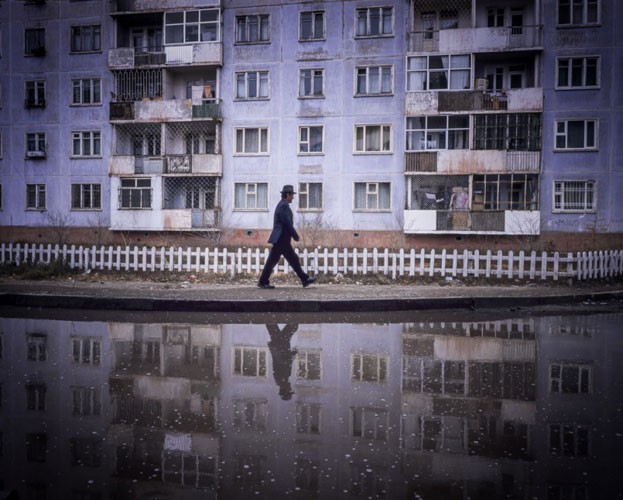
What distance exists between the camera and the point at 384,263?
19.5 meters

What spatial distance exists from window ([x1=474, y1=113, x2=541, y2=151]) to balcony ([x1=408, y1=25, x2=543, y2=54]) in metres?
3.34

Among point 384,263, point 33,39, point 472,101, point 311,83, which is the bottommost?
point 384,263

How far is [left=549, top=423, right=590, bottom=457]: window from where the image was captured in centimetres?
421

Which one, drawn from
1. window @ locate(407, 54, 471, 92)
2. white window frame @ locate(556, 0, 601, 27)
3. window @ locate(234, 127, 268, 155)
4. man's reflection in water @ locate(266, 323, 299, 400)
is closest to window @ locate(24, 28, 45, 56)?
window @ locate(234, 127, 268, 155)

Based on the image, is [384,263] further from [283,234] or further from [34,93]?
[34,93]

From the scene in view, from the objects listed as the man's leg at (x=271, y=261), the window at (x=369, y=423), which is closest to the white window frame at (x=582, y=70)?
the man's leg at (x=271, y=261)

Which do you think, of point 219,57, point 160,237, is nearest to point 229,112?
point 219,57

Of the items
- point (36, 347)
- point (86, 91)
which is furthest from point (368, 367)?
point (86, 91)

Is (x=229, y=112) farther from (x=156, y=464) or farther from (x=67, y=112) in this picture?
(x=156, y=464)

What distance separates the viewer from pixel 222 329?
9852mm

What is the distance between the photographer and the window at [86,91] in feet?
118

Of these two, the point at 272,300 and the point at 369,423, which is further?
the point at 272,300

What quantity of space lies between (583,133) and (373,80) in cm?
1089

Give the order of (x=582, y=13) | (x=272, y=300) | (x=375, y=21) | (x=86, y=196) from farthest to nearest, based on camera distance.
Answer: (x=86, y=196) < (x=375, y=21) < (x=582, y=13) < (x=272, y=300)
